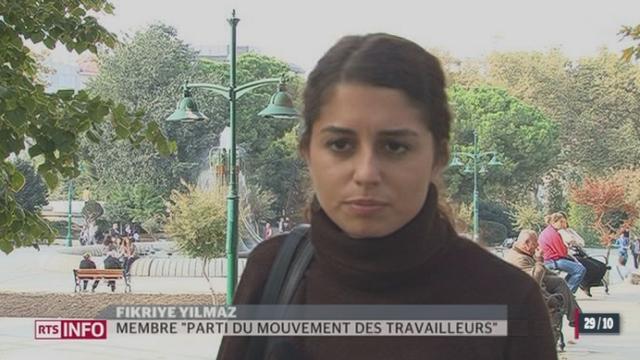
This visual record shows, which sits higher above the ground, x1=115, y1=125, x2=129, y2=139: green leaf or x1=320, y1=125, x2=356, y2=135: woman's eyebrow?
x1=115, y1=125, x2=129, y2=139: green leaf

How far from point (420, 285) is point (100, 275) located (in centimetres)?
955

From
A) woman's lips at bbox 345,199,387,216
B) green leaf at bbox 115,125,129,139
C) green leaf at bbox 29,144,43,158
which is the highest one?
green leaf at bbox 115,125,129,139

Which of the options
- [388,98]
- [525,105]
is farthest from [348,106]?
[525,105]

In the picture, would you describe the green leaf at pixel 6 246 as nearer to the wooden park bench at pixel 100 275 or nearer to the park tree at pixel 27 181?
the park tree at pixel 27 181

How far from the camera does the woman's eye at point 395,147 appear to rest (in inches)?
26.5

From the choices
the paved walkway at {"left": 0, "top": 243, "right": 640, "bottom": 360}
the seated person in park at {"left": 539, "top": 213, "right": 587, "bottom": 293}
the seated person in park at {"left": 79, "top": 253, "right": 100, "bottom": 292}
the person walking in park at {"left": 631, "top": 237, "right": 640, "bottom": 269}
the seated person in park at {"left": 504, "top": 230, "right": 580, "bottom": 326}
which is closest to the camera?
the seated person in park at {"left": 504, "top": 230, "right": 580, "bottom": 326}

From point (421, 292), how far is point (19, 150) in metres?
1.47

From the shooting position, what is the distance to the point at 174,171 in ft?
36.7

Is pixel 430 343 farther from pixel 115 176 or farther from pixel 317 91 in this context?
pixel 115 176

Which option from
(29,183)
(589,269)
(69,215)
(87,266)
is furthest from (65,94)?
(69,215)

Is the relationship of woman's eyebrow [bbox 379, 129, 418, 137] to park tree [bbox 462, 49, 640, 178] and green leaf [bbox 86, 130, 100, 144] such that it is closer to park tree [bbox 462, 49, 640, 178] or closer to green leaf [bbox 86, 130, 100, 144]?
green leaf [bbox 86, 130, 100, 144]

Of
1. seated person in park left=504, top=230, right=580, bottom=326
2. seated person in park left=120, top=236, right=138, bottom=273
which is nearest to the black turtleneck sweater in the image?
seated person in park left=504, top=230, right=580, bottom=326

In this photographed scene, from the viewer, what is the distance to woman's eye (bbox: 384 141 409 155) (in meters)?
0.67

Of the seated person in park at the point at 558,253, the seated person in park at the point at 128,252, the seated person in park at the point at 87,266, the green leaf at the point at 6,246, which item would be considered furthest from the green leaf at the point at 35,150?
the seated person in park at the point at 128,252
